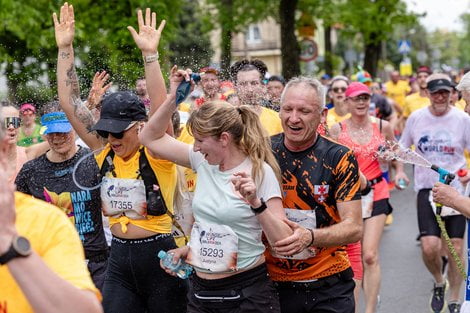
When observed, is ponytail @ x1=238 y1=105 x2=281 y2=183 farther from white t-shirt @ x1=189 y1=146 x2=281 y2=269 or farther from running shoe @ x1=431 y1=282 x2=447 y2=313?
running shoe @ x1=431 y1=282 x2=447 y2=313

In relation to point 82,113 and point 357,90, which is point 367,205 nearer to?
point 357,90

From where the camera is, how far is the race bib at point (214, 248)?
446cm

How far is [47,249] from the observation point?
2.63 m

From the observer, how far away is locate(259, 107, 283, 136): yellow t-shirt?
22.4 ft

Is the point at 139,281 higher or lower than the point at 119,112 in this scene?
lower

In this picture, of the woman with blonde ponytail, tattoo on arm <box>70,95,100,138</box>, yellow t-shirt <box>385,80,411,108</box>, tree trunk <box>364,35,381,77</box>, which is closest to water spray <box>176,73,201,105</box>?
the woman with blonde ponytail

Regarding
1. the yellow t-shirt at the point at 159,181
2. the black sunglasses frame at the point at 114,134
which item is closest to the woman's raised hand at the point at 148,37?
Result: the black sunglasses frame at the point at 114,134

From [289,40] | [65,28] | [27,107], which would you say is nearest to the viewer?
[65,28]

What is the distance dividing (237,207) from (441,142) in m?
4.59

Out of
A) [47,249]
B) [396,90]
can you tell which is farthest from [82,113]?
[396,90]

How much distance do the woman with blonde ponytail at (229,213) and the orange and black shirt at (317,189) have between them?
→ 138 mm

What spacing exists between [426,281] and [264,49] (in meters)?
69.2

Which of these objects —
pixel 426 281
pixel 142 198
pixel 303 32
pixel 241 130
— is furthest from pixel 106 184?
pixel 303 32

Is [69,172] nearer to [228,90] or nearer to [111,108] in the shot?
[111,108]
